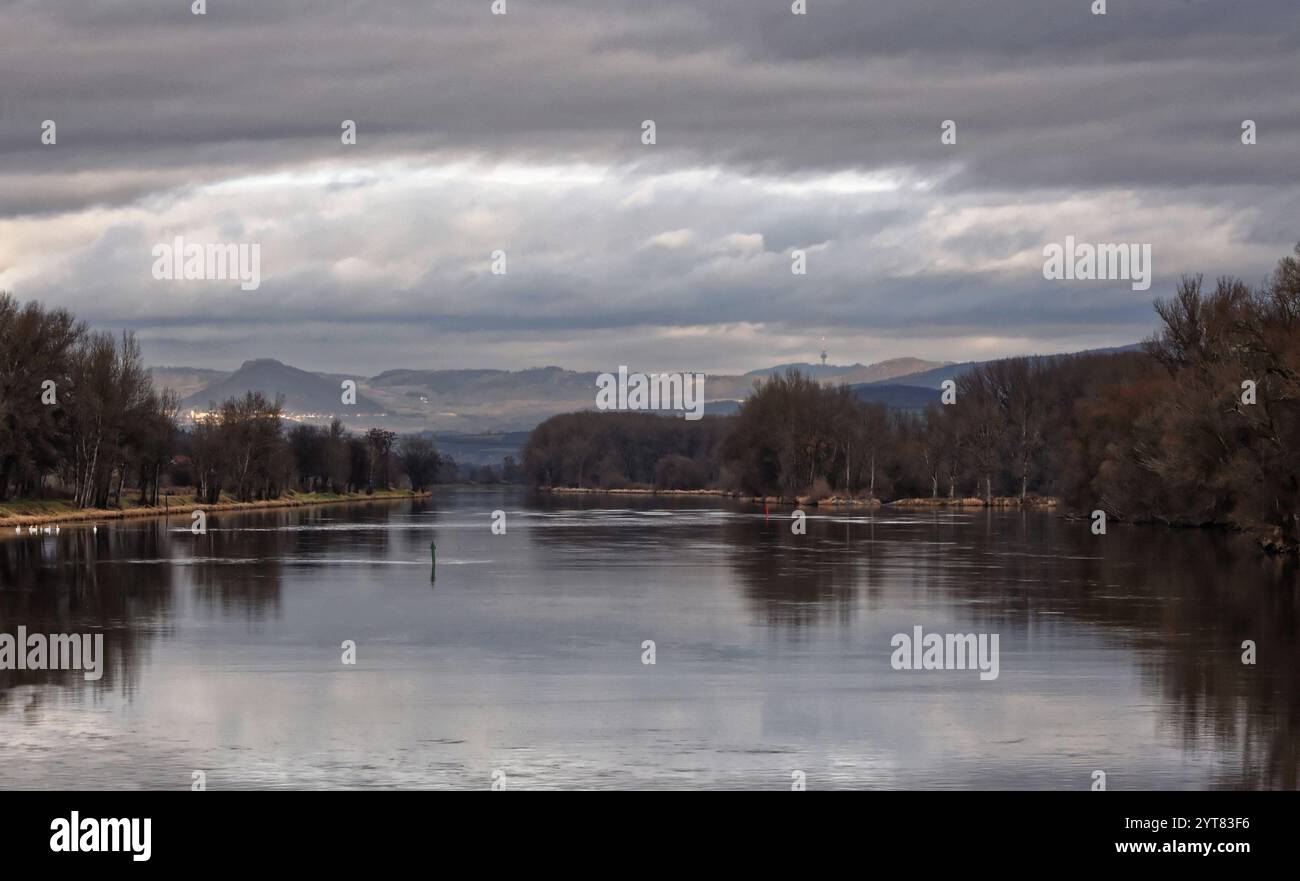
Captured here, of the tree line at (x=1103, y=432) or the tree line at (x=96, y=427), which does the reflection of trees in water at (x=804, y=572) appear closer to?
the tree line at (x=1103, y=432)

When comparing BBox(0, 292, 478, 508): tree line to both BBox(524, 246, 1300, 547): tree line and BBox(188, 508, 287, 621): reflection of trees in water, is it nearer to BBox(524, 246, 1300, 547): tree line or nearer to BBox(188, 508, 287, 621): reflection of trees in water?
BBox(188, 508, 287, 621): reflection of trees in water

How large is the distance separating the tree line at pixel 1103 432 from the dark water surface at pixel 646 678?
976 centimetres

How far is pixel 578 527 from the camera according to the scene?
89750 mm

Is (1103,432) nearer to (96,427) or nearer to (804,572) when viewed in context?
(804,572)

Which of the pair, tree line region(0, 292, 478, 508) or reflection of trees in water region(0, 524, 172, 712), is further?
tree line region(0, 292, 478, 508)

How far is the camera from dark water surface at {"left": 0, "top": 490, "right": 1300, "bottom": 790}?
57.2 feet

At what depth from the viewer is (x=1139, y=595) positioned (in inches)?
1590

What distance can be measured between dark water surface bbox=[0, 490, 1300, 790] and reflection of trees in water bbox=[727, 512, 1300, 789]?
0.40 ft

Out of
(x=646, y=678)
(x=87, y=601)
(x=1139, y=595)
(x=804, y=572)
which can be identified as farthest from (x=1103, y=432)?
(x=646, y=678)

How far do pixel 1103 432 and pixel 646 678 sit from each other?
3029 inches

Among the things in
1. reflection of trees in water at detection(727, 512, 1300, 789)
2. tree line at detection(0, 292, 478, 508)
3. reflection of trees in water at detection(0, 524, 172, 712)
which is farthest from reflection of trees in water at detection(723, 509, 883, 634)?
tree line at detection(0, 292, 478, 508)

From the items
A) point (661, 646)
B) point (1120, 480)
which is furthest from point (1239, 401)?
point (661, 646)

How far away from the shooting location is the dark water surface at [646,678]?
57.2 feet
